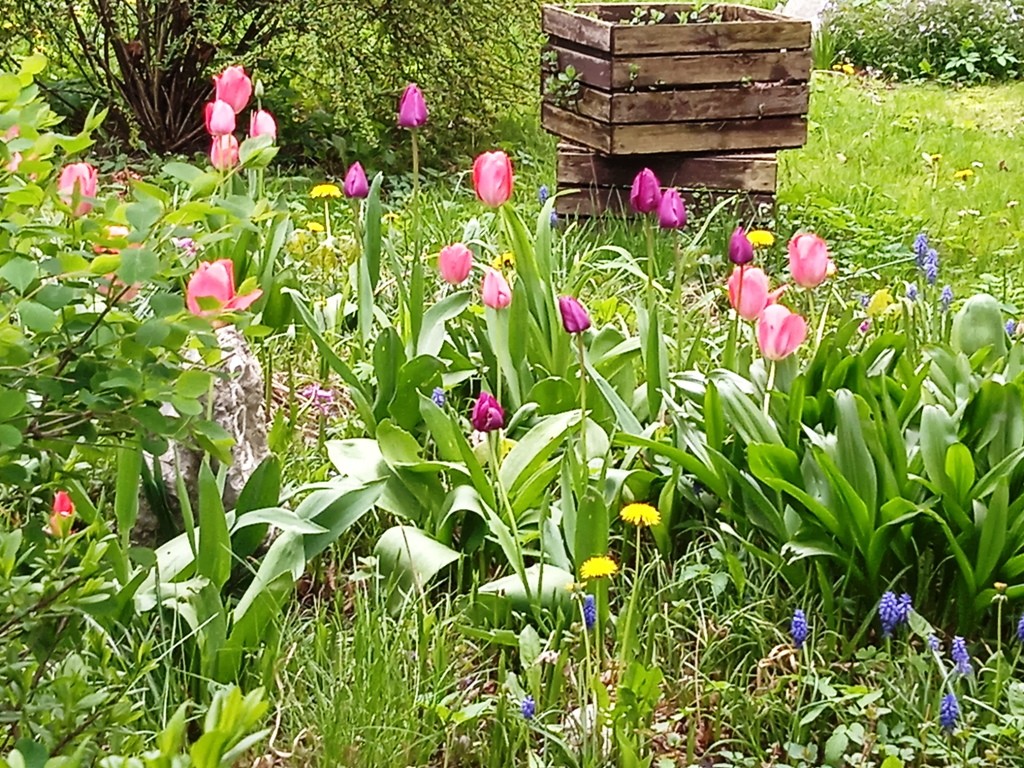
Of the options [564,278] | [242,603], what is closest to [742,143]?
[564,278]

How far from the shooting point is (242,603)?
6.70 ft

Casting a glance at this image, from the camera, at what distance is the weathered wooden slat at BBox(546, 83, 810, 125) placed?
14.3ft

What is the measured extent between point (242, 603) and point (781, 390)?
1.11m

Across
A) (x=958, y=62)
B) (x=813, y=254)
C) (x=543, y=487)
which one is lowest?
(x=958, y=62)

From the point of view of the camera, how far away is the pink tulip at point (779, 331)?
2.27 meters

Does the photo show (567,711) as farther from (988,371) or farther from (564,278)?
(564,278)

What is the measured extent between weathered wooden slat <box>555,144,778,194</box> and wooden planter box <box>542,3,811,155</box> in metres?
0.05

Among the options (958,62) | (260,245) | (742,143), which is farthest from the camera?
(958,62)

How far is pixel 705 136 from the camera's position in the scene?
14.6 ft

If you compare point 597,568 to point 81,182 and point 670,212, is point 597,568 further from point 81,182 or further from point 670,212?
point 81,182

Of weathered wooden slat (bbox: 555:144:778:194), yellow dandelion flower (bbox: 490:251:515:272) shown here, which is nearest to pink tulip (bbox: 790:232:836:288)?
yellow dandelion flower (bbox: 490:251:515:272)

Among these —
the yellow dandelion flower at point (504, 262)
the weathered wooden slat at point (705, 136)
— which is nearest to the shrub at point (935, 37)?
the weathered wooden slat at point (705, 136)

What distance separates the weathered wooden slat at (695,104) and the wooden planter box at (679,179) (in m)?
0.15

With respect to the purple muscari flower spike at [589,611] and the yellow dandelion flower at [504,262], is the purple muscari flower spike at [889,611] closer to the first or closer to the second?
the purple muscari flower spike at [589,611]
